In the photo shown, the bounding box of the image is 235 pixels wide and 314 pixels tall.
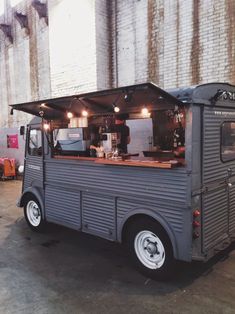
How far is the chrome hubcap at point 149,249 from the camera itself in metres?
4.10

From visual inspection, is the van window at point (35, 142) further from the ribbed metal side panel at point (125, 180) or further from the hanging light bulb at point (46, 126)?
the ribbed metal side panel at point (125, 180)

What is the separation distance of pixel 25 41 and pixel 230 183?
1220cm

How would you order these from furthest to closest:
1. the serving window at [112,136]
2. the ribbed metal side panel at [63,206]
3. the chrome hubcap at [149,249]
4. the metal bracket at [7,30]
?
the metal bracket at [7,30], the ribbed metal side panel at [63,206], the serving window at [112,136], the chrome hubcap at [149,249]

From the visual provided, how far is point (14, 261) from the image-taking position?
4.82 m

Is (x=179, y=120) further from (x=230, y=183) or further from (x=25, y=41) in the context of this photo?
(x=25, y=41)

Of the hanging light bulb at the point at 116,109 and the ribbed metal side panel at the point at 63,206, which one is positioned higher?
the hanging light bulb at the point at 116,109

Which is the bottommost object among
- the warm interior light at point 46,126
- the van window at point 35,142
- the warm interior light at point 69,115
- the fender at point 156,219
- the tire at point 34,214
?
the tire at point 34,214

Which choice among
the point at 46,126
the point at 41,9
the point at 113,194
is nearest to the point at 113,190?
the point at 113,194

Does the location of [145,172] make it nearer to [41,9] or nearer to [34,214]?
[34,214]

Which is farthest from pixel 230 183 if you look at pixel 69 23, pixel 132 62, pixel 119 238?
pixel 69 23

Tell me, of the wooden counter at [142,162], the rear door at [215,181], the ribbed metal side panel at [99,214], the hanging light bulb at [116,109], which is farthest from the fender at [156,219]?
the hanging light bulb at [116,109]

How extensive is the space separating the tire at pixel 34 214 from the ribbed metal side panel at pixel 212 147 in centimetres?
368

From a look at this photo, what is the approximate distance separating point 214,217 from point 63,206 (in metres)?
2.81

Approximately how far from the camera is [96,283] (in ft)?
13.2
